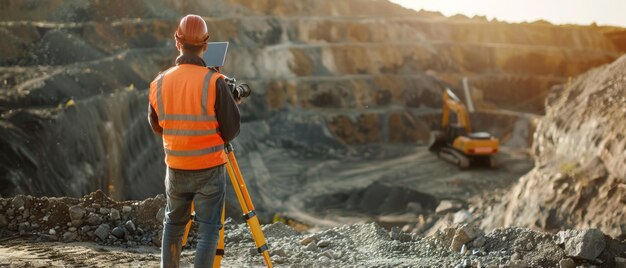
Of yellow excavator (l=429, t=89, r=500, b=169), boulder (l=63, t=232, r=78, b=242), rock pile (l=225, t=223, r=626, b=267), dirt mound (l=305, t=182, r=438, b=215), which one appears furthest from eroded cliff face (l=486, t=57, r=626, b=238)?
boulder (l=63, t=232, r=78, b=242)

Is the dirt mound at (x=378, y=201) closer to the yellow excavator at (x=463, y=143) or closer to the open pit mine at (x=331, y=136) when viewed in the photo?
the open pit mine at (x=331, y=136)

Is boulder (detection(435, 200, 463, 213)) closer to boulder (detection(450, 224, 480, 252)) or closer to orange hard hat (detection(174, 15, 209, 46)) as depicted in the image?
boulder (detection(450, 224, 480, 252))

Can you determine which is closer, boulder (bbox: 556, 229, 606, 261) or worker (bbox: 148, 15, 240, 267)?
worker (bbox: 148, 15, 240, 267)

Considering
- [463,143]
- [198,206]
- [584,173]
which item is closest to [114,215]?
[198,206]

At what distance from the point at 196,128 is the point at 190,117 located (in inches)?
2.8

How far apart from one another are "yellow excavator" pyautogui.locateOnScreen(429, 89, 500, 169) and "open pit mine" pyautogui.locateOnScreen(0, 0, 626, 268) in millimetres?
374

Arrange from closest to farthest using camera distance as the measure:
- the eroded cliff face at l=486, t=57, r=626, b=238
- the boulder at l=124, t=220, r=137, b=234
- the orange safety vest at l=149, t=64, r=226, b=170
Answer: the orange safety vest at l=149, t=64, r=226, b=170 → the boulder at l=124, t=220, r=137, b=234 → the eroded cliff face at l=486, t=57, r=626, b=238

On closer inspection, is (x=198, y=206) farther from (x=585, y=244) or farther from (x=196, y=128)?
(x=585, y=244)

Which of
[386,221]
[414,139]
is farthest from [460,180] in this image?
[414,139]

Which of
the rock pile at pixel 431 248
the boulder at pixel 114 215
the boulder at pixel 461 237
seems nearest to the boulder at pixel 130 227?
the boulder at pixel 114 215

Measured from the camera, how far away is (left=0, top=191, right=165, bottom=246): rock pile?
5695 millimetres

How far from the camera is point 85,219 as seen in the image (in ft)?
19.0

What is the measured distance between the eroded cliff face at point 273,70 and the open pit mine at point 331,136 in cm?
7

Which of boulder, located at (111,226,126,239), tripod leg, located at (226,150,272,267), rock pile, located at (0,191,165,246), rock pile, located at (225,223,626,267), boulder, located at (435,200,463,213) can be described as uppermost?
tripod leg, located at (226,150,272,267)
